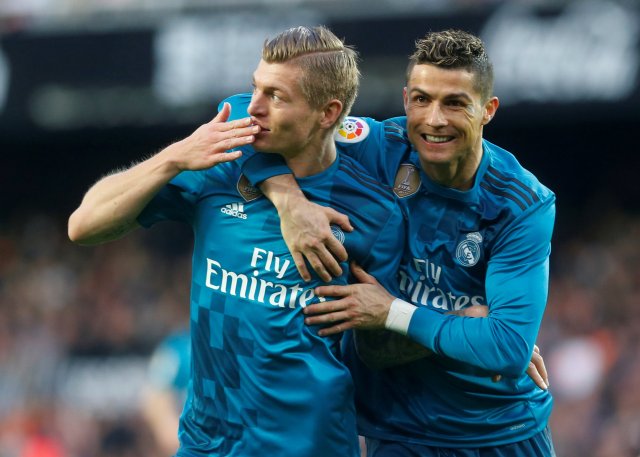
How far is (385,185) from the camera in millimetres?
4047

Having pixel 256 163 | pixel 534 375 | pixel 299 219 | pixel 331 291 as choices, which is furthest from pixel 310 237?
pixel 534 375

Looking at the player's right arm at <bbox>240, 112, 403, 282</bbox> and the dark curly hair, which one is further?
the dark curly hair

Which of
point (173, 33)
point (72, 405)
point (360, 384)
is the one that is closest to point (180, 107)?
point (173, 33)

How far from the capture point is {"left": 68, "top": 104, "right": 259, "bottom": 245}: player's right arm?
3668 mm

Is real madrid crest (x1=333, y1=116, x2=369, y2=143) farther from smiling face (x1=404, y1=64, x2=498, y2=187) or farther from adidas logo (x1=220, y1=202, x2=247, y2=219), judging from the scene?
adidas logo (x1=220, y1=202, x2=247, y2=219)

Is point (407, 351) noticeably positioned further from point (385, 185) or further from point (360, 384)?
point (385, 185)

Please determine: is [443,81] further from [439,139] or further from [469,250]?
[469,250]

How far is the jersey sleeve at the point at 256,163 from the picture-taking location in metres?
3.85

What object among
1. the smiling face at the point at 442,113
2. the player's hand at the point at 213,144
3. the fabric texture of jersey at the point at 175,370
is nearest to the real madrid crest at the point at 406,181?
the smiling face at the point at 442,113

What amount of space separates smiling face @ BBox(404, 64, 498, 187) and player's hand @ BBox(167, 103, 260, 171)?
603mm

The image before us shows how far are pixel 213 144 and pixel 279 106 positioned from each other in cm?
26

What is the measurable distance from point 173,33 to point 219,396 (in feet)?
21.2

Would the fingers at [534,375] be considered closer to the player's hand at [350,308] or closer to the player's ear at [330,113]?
the player's hand at [350,308]

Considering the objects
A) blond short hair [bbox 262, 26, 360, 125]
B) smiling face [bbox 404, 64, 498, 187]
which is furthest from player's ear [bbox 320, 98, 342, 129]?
smiling face [bbox 404, 64, 498, 187]
